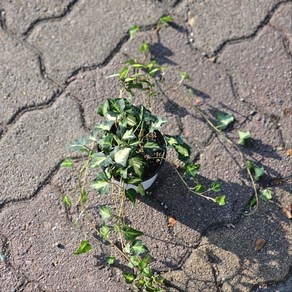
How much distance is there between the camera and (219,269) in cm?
216

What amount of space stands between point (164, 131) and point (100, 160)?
521 mm

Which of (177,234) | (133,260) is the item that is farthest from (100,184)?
(177,234)

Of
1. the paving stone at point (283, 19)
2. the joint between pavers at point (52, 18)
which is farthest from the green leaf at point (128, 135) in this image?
the paving stone at point (283, 19)

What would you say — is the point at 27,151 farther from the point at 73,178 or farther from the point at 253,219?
the point at 253,219

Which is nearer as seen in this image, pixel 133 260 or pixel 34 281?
pixel 133 260

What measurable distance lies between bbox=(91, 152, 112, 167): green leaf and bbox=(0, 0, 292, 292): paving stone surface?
0.37 metres

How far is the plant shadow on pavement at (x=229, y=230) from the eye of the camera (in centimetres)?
217

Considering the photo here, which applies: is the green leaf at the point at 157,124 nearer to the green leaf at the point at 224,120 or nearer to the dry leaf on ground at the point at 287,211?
the green leaf at the point at 224,120

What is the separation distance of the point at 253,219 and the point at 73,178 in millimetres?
713

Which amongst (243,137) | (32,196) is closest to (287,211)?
(243,137)

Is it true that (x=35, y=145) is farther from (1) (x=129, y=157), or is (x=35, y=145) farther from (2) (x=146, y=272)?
(2) (x=146, y=272)

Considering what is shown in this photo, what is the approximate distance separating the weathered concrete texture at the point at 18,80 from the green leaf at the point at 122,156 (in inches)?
25.9

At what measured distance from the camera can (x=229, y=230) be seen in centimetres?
221

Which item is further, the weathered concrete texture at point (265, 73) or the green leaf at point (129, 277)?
the weathered concrete texture at point (265, 73)
